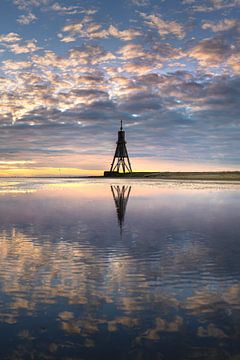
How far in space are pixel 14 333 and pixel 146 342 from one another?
202cm

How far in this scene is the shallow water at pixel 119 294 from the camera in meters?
5.53

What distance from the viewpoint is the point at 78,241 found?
45.1 ft

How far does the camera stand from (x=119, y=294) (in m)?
7.73

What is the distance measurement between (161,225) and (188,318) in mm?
11415

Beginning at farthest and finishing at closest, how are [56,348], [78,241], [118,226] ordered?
[118,226] → [78,241] → [56,348]

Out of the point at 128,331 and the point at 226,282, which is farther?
the point at 226,282

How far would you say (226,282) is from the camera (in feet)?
28.4

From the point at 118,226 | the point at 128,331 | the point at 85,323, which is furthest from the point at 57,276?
the point at 118,226

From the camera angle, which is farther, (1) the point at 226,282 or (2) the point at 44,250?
(2) the point at 44,250

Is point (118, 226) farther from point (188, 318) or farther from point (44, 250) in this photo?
point (188, 318)

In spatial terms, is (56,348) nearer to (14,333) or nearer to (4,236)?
(14,333)

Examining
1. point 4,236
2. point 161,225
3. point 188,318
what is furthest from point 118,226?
point 188,318

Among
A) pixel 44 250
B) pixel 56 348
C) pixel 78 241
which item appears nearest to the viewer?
pixel 56 348

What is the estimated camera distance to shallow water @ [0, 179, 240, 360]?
18.1 ft
